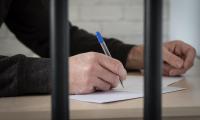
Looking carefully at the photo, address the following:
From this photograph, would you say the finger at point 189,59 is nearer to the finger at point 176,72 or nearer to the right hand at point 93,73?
the finger at point 176,72

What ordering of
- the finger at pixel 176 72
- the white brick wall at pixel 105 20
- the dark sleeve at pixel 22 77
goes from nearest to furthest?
the dark sleeve at pixel 22 77 < the finger at pixel 176 72 < the white brick wall at pixel 105 20

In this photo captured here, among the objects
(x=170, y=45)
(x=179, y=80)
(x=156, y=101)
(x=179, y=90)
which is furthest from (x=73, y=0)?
(x=156, y=101)

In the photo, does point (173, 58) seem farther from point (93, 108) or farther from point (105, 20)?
point (105, 20)

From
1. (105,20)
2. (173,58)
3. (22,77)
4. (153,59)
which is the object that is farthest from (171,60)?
(105,20)

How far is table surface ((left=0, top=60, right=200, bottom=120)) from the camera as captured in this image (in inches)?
23.8

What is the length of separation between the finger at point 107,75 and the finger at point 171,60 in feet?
0.88

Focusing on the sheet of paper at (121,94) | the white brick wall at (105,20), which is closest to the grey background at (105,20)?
the white brick wall at (105,20)

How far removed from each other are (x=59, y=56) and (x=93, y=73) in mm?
402

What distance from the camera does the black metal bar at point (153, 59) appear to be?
13.6 inches

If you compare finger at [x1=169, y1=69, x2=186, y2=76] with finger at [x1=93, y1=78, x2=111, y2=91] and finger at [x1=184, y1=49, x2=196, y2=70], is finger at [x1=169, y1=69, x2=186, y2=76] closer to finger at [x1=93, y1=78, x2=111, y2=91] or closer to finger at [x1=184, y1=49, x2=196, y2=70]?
finger at [x1=184, y1=49, x2=196, y2=70]

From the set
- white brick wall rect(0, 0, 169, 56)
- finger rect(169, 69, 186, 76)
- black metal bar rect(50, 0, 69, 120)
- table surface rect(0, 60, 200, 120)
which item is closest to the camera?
black metal bar rect(50, 0, 69, 120)

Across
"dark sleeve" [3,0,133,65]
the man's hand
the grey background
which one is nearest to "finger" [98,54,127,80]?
the man's hand

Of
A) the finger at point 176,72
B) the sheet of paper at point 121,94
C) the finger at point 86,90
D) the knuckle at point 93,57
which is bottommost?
the sheet of paper at point 121,94

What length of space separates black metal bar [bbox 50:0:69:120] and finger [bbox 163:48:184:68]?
67 centimetres
